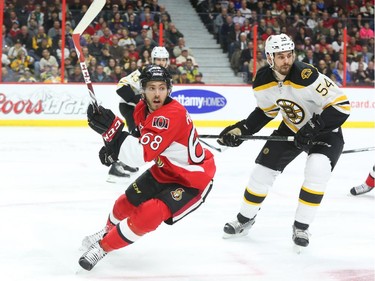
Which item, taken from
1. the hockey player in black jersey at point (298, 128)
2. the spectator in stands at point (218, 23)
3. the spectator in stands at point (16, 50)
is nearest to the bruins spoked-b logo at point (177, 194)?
the hockey player in black jersey at point (298, 128)

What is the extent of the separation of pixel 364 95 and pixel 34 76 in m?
4.68

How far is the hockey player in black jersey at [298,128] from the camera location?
126 inches

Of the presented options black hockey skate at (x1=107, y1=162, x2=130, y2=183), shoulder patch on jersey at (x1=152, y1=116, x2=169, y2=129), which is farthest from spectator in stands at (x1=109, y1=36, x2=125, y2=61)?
shoulder patch on jersey at (x1=152, y1=116, x2=169, y2=129)

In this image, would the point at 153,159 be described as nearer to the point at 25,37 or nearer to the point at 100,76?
the point at 100,76

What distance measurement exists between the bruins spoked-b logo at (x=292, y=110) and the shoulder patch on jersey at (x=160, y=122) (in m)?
0.85

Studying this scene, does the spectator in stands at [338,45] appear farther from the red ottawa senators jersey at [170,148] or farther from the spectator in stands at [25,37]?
the red ottawa senators jersey at [170,148]

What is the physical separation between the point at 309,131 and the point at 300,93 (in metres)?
0.21

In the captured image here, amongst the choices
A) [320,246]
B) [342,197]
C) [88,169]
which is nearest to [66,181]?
[88,169]

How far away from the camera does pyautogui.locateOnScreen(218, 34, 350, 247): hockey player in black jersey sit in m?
3.21

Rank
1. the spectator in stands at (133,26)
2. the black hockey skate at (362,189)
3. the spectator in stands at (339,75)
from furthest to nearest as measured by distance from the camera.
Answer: the spectator in stands at (339,75), the spectator in stands at (133,26), the black hockey skate at (362,189)

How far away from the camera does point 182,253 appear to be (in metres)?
3.15

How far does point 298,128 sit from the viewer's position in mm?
3453

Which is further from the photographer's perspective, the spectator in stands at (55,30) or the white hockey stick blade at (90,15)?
the spectator in stands at (55,30)

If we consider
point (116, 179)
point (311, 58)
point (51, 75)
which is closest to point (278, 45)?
point (116, 179)
